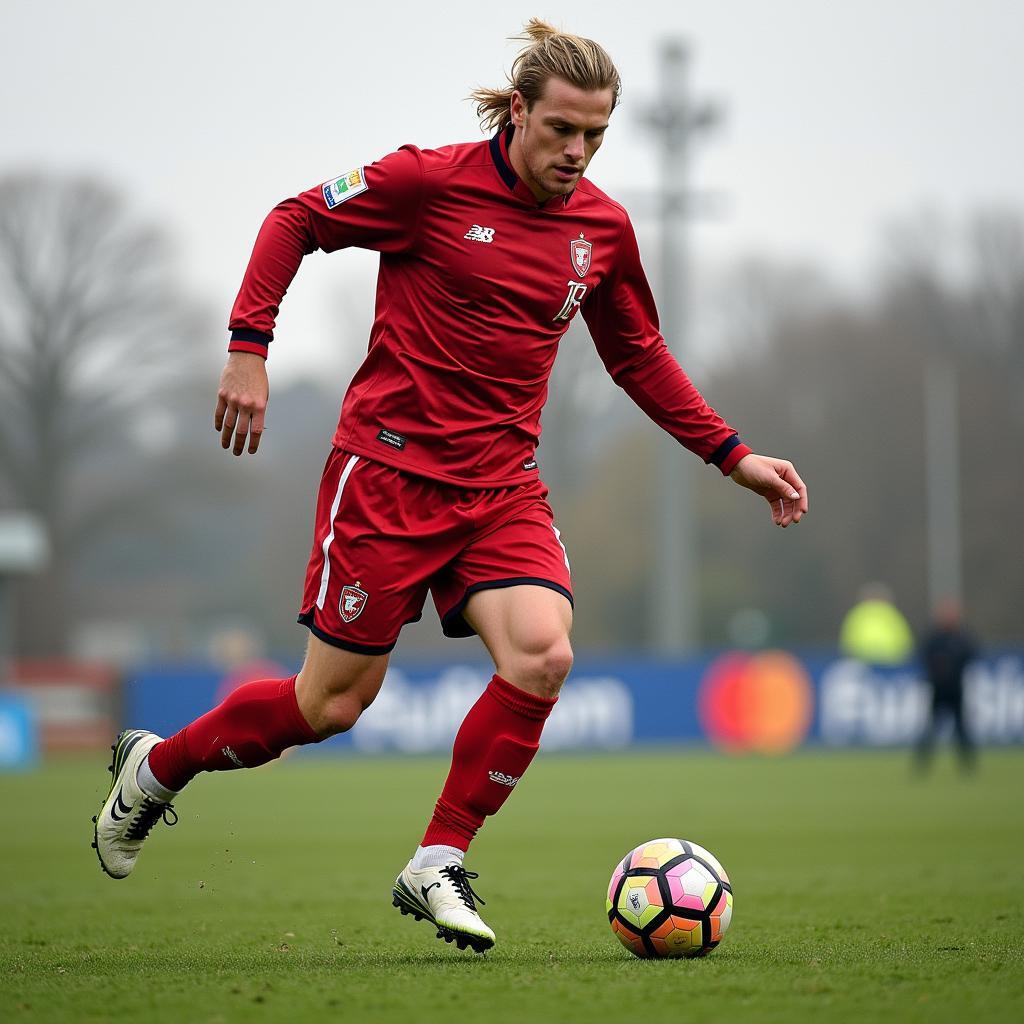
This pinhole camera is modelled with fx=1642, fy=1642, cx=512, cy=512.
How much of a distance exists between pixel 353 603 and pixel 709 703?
20015 millimetres

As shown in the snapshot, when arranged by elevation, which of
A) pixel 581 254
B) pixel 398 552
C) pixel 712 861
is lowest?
pixel 712 861

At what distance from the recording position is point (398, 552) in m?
5.12

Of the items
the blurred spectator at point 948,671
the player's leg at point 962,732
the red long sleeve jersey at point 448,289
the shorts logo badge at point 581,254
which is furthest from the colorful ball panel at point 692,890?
the player's leg at point 962,732

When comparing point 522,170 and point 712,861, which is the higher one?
point 522,170

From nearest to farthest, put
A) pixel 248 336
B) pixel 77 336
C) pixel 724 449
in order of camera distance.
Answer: pixel 248 336, pixel 724 449, pixel 77 336

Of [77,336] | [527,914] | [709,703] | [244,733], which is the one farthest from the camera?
[77,336]

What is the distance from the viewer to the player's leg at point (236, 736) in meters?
5.19

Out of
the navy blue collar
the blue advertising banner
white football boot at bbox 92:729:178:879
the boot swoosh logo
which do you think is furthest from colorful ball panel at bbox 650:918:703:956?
the blue advertising banner

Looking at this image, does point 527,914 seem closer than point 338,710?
No

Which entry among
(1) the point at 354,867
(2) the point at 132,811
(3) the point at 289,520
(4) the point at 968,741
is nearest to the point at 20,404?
(3) the point at 289,520

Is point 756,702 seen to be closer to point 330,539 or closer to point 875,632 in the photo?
point 875,632

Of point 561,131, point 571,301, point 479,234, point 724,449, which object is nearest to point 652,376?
point 724,449

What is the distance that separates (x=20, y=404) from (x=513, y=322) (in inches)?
1418

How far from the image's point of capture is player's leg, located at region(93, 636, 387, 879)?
5191 mm
